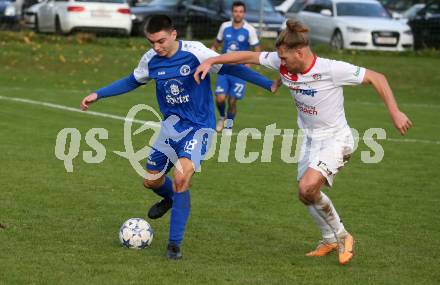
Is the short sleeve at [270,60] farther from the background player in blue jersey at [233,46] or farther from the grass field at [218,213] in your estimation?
the background player in blue jersey at [233,46]

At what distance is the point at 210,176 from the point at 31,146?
3.01 meters

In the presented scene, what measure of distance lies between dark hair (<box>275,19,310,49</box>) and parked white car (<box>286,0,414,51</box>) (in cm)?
2015

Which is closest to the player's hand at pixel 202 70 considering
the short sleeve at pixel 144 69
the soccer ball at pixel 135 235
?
the short sleeve at pixel 144 69

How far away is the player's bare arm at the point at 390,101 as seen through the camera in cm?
769

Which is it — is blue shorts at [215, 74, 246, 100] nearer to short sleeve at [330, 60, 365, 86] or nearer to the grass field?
the grass field

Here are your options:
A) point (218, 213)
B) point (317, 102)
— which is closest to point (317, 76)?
point (317, 102)

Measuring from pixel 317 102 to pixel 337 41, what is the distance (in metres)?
20.4

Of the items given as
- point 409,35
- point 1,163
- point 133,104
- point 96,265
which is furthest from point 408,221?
point 409,35

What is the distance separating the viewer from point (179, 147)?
28.7ft

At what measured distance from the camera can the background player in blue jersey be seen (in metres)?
17.5

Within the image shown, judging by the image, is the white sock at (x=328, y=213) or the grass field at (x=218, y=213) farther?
the white sock at (x=328, y=213)

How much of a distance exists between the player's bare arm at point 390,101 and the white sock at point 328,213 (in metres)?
0.89

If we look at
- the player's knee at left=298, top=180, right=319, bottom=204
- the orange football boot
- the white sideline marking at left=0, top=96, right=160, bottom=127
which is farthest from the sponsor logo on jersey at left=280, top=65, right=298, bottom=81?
the white sideline marking at left=0, top=96, right=160, bottom=127

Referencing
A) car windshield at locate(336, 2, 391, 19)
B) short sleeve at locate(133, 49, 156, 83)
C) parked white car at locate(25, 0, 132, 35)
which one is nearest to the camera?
short sleeve at locate(133, 49, 156, 83)
